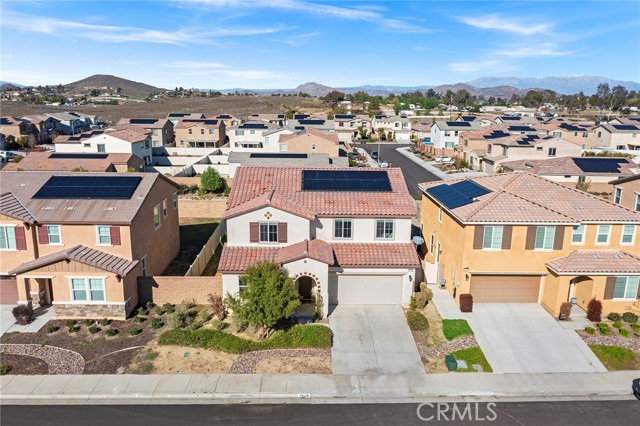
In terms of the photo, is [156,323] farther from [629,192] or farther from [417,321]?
[629,192]

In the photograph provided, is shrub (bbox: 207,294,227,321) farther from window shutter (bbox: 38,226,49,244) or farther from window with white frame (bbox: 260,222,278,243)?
window shutter (bbox: 38,226,49,244)

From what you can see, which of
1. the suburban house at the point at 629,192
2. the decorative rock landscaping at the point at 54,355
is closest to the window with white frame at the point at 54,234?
the decorative rock landscaping at the point at 54,355

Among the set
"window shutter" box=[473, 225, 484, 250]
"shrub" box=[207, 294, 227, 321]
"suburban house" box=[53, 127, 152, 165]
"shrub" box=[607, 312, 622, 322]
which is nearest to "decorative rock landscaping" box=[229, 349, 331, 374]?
"shrub" box=[207, 294, 227, 321]

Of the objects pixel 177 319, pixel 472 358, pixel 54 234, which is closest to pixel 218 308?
pixel 177 319

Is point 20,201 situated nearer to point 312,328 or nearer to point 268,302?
point 268,302

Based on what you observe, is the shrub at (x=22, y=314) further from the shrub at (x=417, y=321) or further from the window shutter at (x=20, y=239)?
the shrub at (x=417, y=321)
